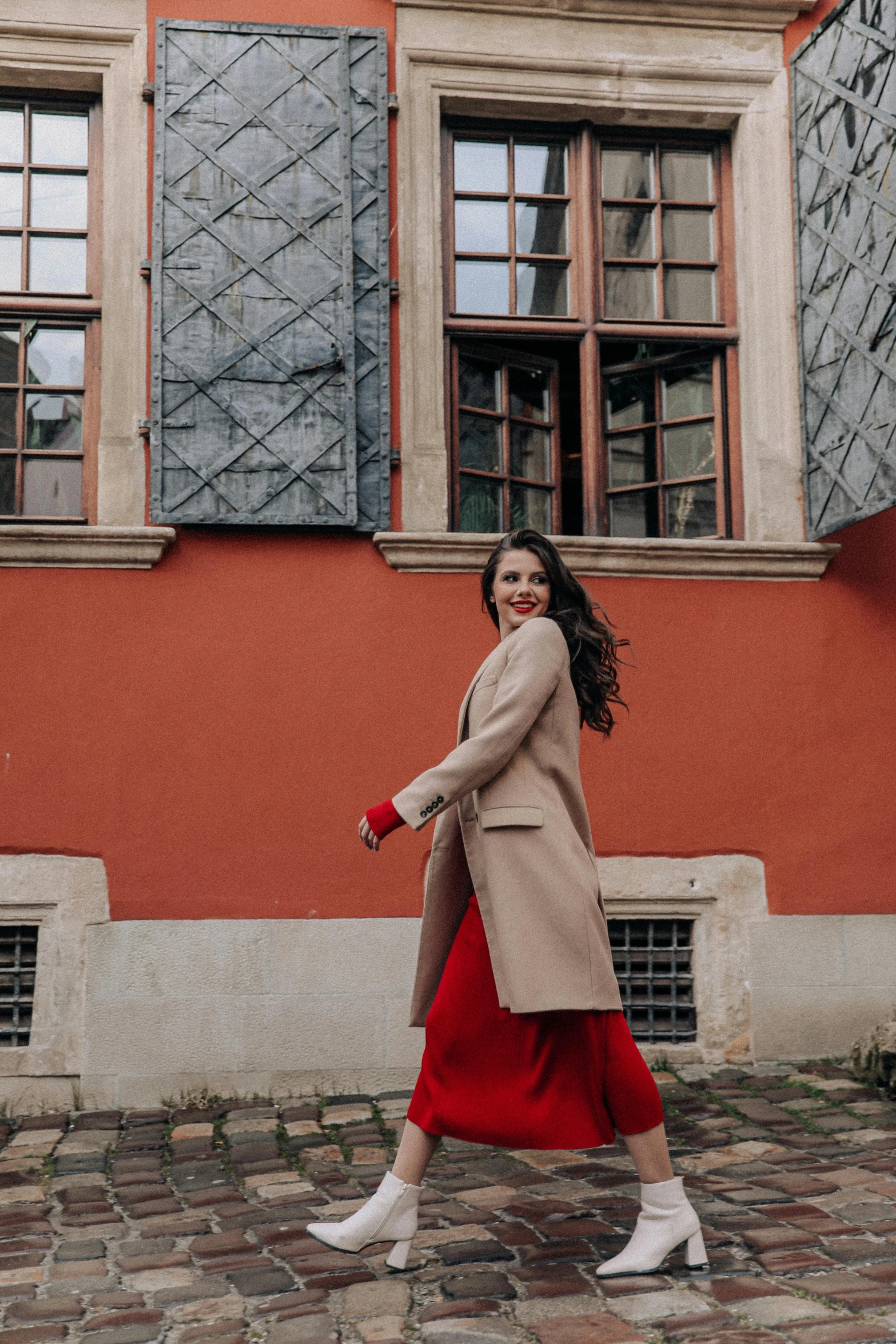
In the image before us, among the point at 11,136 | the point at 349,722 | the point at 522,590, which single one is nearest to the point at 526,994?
the point at 522,590

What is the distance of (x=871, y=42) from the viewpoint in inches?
196

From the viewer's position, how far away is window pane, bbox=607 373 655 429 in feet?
19.0

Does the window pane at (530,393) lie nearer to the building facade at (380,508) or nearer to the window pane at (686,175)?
the building facade at (380,508)

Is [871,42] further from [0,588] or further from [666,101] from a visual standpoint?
[0,588]

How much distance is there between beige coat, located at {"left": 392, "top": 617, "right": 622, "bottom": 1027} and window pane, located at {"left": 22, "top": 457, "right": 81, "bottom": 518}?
2869 mm

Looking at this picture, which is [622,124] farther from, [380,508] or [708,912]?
[708,912]

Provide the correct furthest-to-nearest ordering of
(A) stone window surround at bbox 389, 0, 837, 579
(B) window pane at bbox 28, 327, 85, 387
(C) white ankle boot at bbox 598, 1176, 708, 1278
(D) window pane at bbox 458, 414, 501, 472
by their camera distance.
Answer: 1. (D) window pane at bbox 458, 414, 501, 472
2. (B) window pane at bbox 28, 327, 85, 387
3. (A) stone window surround at bbox 389, 0, 837, 579
4. (C) white ankle boot at bbox 598, 1176, 708, 1278

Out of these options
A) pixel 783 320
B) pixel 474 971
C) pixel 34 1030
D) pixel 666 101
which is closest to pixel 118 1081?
pixel 34 1030

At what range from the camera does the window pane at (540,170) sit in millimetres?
5719

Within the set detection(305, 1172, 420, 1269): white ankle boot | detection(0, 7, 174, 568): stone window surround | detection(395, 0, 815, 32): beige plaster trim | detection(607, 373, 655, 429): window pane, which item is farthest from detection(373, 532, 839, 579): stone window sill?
detection(305, 1172, 420, 1269): white ankle boot

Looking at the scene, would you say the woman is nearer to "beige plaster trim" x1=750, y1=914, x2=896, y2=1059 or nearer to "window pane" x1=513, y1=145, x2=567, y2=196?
"beige plaster trim" x1=750, y1=914, x2=896, y2=1059

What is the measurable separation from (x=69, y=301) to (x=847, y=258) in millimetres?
3299

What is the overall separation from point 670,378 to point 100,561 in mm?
2735

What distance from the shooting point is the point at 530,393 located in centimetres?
576
